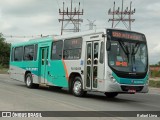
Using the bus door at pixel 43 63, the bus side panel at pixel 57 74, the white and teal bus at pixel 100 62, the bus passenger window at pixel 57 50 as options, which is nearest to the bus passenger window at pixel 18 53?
the bus door at pixel 43 63

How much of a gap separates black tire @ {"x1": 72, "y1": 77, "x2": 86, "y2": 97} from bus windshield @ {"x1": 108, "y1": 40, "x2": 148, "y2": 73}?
7.54 feet

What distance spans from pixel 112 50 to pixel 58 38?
15.5 ft

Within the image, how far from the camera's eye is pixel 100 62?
16266 millimetres

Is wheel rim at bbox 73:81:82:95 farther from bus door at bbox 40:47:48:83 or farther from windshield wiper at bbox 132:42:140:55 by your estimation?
bus door at bbox 40:47:48:83

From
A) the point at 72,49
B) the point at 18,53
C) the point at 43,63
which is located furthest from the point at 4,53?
the point at 72,49

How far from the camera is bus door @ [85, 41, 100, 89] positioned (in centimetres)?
1662

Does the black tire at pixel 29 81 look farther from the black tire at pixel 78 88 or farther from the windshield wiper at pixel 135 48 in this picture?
the windshield wiper at pixel 135 48

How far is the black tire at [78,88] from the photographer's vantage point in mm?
17619

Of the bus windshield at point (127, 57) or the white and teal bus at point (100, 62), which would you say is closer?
the white and teal bus at point (100, 62)

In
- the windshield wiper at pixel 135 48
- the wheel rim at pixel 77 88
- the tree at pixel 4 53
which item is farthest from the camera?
the tree at pixel 4 53

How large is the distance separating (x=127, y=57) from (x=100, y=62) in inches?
45.5

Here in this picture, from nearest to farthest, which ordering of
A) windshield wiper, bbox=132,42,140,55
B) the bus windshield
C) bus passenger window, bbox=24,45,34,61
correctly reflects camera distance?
the bus windshield < windshield wiper, bbox=132,42,140,55 < bus passenger window, bbox=24,45,34,61

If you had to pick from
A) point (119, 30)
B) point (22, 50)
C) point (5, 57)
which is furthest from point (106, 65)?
point (5, 57)

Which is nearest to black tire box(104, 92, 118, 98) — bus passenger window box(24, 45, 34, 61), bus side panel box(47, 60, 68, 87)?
bus side panel box(47, 60, 68, 87)
